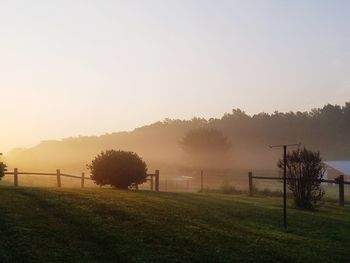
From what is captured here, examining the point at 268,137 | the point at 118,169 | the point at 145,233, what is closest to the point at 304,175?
the point at 118,169

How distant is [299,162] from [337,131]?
11610 centimetres

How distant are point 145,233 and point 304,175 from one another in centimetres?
1397

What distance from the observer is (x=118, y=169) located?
2872 cm

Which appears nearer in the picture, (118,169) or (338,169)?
(118,169)

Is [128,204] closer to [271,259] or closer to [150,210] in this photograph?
[150,210]

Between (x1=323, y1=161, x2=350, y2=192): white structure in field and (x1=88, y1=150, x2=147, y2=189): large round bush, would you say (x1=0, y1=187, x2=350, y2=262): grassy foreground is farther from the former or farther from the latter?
(x1=323, y1=161, x2=350, y2=192): white structure in field

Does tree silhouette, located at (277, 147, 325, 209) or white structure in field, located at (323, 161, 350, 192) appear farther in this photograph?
white structure in field, located at (323, 161, 350, 192)

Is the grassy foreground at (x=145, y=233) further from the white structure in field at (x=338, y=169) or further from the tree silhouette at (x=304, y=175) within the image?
the white structure in field at (x=338, y=169)

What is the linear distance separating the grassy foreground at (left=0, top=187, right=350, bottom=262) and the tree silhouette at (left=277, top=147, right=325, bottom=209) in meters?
5.03

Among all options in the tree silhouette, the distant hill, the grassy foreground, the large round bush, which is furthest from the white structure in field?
the grassy foreground

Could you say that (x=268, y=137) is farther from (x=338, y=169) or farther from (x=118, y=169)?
(x=118, y=169)

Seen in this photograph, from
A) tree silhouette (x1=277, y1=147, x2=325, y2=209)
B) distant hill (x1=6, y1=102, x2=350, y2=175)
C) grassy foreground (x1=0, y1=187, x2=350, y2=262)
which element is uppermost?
distant hill (x1=6, y1=102, x2=350, y2=175)

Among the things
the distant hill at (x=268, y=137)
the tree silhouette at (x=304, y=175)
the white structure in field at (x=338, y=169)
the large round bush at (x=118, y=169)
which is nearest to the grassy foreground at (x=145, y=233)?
the tree silhouette at (x=304, y=175)

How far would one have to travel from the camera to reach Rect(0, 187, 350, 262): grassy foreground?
1196cm
